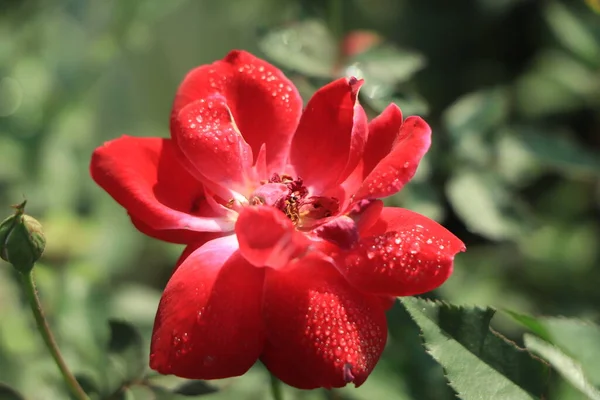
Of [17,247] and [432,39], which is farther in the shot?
[432,39]

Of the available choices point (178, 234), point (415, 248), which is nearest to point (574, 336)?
point (415, 248)

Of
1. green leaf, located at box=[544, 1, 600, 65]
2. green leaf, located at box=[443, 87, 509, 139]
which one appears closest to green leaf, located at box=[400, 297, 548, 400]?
green leaf, located at box=[443, 87, 509, 139]

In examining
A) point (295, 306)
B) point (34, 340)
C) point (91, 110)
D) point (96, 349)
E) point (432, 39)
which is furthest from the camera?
point (432, 39)

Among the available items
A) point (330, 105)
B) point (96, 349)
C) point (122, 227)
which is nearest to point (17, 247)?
point (330, 105)

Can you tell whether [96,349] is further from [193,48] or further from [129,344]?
[193,48]

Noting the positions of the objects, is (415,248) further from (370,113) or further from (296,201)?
(370,113)

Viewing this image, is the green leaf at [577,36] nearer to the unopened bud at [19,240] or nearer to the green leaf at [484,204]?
the green leaf at [484,204]

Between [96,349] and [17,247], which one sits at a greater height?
[17,247]
